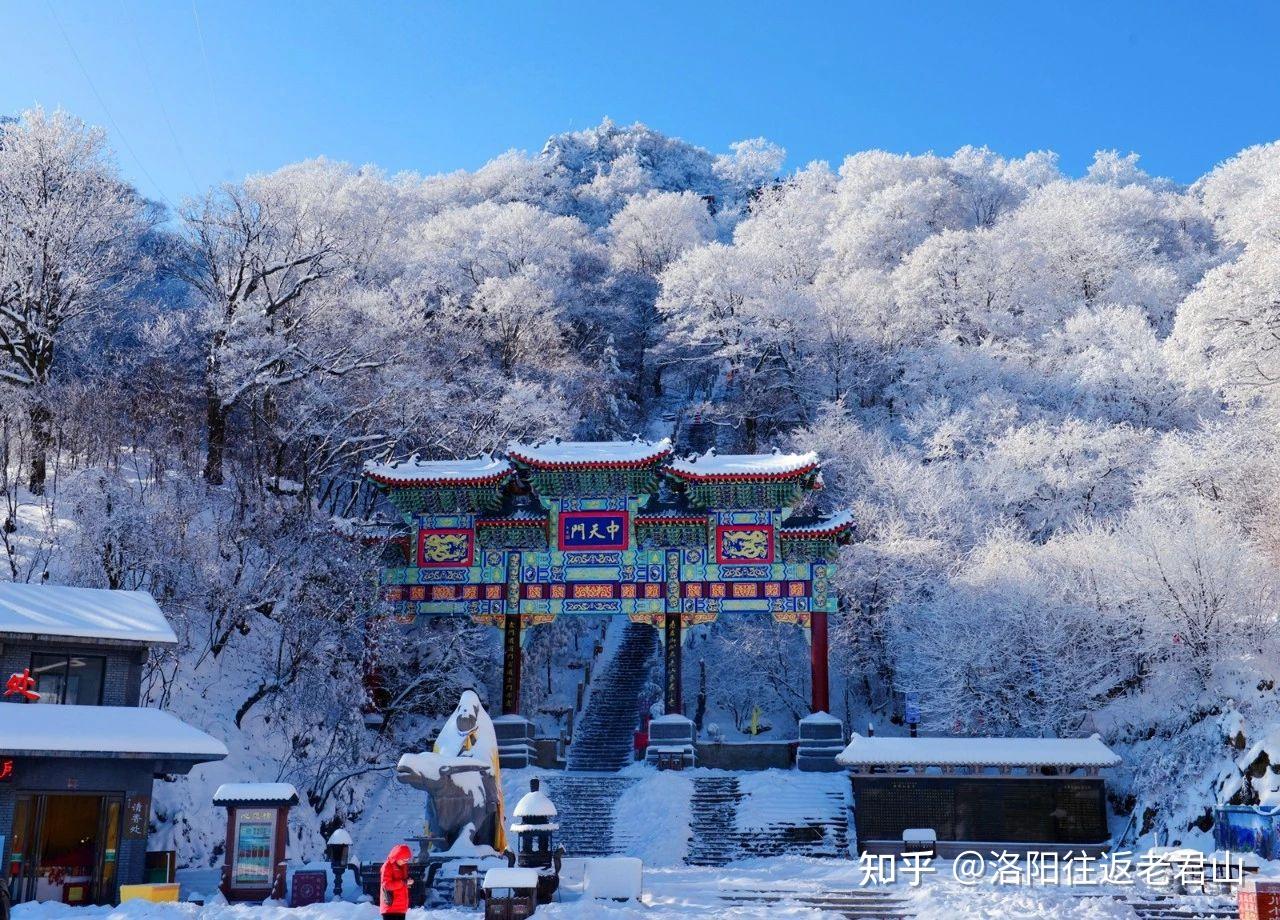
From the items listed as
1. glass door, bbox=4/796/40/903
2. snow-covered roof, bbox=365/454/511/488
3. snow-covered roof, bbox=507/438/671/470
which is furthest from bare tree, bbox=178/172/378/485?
glass door, bbox=4/796/40/903

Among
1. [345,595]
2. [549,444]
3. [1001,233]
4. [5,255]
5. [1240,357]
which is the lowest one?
[345,595]

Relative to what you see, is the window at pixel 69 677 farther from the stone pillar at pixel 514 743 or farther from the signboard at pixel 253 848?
the stone pillar at pixel 514 743

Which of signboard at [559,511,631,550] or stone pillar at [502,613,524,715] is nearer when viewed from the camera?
stone pillar at [502,613,524,715]

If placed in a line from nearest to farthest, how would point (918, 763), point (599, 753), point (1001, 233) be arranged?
point (918, 763), point (599, 753), point (1001, 233)

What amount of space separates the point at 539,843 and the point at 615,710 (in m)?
15.8

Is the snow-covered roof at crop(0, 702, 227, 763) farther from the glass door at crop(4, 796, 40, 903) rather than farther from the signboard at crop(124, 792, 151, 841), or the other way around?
the glass door at crop(4, 796, 40, 903)

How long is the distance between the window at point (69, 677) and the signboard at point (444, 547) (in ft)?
36.2

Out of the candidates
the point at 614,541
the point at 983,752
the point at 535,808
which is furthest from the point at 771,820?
the point at 614,541

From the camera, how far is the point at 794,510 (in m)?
30.1

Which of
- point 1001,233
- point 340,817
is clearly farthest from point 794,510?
point 1001,233

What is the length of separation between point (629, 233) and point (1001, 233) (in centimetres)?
2189

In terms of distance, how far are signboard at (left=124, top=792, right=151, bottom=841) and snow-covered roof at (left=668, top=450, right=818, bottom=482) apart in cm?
1455

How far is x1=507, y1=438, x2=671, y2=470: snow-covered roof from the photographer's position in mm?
28766

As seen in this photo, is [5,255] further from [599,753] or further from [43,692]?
[599,753]
